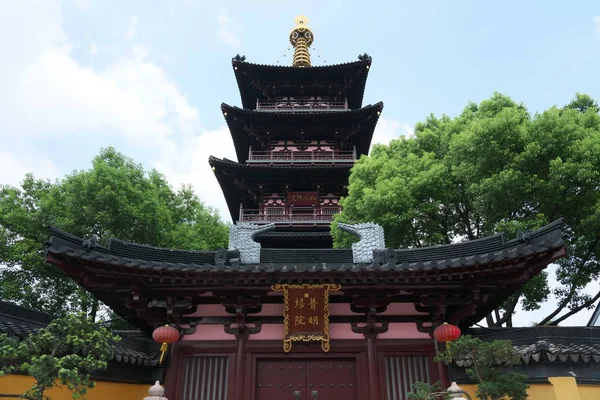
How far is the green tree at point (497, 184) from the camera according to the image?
1273 cm

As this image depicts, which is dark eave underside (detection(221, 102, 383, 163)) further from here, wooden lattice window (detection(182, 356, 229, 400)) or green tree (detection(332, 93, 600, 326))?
wooden lattice window (detection(182, 356, 229, 400))

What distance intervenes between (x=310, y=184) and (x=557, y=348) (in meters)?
15.3

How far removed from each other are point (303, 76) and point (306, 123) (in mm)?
3440

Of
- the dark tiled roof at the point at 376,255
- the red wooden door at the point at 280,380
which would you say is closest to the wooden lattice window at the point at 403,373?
the red wooden door at the point at 280,380

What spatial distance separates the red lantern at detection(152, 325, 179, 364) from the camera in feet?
26.4

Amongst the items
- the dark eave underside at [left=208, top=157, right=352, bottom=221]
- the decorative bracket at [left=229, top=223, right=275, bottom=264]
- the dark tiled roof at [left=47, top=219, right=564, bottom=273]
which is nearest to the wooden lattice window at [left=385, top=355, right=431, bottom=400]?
the dark tiled roof at [left=47, top=219, right=564, bottom=273]

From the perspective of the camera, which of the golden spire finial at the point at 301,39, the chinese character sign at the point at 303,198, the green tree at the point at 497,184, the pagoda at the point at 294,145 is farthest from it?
the golden spire finial at the point at 301,39

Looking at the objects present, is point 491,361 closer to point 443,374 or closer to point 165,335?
point 443,374

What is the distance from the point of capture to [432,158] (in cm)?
1650

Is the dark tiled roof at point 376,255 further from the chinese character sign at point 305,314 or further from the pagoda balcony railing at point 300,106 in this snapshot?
the pagoda balcony railing at point 300,106

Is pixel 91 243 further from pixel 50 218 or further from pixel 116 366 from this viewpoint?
pixel 50 218

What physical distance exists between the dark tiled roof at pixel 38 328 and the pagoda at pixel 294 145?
1086cm

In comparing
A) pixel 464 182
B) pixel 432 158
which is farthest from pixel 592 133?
pixel 432 158

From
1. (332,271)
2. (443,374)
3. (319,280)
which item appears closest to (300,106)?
(319,280)
